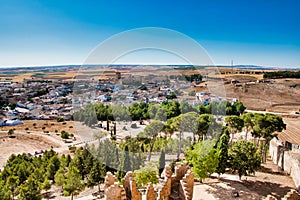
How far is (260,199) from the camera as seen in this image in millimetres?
12352

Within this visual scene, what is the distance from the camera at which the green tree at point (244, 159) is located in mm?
13930

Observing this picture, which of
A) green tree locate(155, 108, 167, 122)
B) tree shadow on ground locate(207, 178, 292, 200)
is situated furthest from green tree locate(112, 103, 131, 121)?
tree shadow on ground locate(207, 178, 292, 200)

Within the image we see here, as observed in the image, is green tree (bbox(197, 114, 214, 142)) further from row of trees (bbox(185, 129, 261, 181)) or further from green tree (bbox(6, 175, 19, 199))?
green tree (bbox(6, 175, 19, 199))

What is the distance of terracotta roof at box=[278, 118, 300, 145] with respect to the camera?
2685 cm

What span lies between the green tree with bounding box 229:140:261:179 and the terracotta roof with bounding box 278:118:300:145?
13.1 m

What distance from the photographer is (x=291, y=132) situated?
101ft

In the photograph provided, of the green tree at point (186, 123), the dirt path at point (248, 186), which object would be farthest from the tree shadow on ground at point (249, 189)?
the green tree at point (186, 123)

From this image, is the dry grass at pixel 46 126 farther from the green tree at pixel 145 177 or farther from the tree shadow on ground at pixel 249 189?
the tree shadow on ground at pixel 249 189

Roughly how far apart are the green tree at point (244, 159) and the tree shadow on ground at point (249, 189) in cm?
70

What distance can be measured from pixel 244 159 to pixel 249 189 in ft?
5.45

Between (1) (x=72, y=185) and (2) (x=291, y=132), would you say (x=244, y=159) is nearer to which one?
(1) (x=72, y=185)

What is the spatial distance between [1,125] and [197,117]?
46832 mm

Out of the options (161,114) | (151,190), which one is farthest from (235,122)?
(151,190)

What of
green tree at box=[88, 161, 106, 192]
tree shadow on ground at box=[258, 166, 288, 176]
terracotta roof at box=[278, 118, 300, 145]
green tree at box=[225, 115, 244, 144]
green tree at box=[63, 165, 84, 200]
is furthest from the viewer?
terracotta roof at box=[278, 118, 300, 145]
